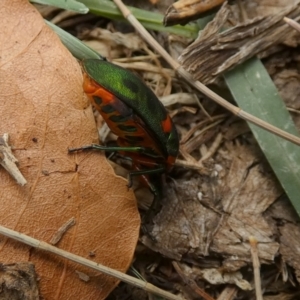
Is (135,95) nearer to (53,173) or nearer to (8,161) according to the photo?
(53,173)

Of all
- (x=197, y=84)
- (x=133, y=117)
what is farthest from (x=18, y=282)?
(x=197, y=84)

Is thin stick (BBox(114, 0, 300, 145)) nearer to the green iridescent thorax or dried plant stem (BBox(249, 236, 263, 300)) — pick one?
the green iridescent thorax

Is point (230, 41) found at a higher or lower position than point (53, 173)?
lower

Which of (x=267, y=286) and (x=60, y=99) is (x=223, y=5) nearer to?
(x=60, y=99)

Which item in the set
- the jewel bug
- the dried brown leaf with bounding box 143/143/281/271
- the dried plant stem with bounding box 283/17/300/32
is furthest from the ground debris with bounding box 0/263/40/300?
the dried plant stem with bounding box 283/17/300/32

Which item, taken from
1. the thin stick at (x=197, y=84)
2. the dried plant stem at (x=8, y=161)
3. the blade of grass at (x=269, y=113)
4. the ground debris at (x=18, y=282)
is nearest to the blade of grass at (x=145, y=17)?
the thin stick at (x=197, y=84)

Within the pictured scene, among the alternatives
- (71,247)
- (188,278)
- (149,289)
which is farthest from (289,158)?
(71,247)
